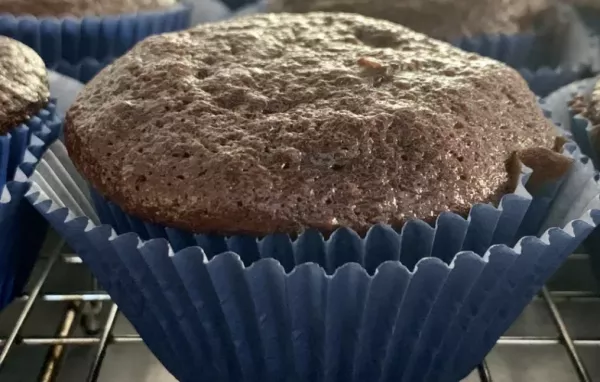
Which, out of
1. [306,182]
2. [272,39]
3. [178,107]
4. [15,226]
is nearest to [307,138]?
[306,182]

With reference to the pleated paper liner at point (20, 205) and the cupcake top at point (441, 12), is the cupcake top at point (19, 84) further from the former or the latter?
the cupcake top at point (441, 12)

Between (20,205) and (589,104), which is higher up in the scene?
(589,104)

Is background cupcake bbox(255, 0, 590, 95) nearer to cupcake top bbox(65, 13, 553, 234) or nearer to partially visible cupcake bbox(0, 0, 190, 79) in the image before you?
partially visible cupcake bbox(0, 0, 190, 79)

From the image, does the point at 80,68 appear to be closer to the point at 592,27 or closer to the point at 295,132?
the point at 295,132

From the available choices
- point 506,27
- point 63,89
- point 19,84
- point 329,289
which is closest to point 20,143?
point 19,84

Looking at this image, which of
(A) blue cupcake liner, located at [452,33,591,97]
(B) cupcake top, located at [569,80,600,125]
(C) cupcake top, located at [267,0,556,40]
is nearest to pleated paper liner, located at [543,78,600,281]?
(B) cupcake top, located at [569,80,600,125]

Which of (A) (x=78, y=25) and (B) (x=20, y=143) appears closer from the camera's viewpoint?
(B) (x=20, y=143)

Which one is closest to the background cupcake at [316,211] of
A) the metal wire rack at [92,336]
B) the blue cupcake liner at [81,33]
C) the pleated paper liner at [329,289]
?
the pleated paper liner at [329,289]

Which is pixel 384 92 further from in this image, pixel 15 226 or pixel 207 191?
pixel 15 226
